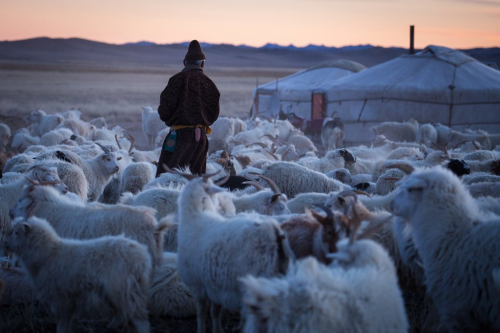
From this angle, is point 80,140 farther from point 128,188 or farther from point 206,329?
point 206,329

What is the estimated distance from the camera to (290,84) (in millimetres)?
24797

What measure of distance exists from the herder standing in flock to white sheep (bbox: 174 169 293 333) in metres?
2.34

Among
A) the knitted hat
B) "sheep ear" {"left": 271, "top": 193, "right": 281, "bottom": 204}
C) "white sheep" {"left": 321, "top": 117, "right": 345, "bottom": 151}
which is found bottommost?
Result: "white sheep" {"left": 321, "top": 117, "right": 345, "bottom": 151}

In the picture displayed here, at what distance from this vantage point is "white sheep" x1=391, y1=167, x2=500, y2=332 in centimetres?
357

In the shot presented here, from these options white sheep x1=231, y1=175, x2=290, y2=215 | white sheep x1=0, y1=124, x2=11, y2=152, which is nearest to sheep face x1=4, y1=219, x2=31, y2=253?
white sheep x1=231, y1=175, x2=290, y2=215

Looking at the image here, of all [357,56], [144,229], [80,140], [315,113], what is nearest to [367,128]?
[315,113]

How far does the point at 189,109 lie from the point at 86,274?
3.09m

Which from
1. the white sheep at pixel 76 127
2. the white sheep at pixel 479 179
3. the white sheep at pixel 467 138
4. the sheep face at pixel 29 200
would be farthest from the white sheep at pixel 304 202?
the white sheep at pixel 76 127

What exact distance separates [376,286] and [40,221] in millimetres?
2408

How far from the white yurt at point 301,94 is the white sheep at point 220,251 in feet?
54.4

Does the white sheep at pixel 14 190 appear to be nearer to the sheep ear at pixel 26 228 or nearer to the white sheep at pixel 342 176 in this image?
the sheep ear at pixel 26 228

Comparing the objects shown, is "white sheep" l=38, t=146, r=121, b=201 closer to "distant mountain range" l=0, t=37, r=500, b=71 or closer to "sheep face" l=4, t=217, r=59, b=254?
"sheep face" l=4, t=217, r=59, b=254

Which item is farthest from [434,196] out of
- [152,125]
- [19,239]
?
[152,125]

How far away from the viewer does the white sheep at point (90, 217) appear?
4422 mm
